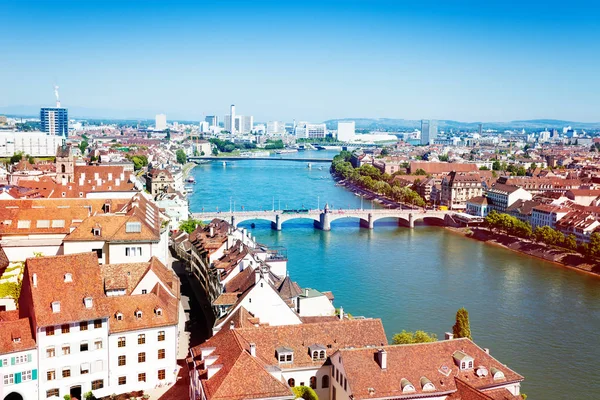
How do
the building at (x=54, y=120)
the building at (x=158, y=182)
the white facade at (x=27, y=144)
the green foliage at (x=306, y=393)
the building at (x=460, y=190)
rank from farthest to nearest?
the building at (x=54, y=120)
the white facade at (x=27, y=144)
the building at (x=460, y=190)
the building at (x=158, y=182)
the green foliage at (x=306, y=393)

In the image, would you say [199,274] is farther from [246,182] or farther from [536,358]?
[246,182]

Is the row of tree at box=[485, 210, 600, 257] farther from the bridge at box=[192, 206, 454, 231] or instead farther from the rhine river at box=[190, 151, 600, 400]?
the bridge at box=[192, 206, 454, 231]

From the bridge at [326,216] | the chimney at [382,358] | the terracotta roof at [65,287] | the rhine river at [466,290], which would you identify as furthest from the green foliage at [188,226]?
the chimney at [382,358]

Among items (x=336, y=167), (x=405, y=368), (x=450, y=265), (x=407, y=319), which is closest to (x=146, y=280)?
(x=405, y=368)

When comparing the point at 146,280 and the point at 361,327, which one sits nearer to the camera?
the point at 361,327

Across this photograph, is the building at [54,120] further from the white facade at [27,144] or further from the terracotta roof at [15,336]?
the terracotta roof at [15,336]

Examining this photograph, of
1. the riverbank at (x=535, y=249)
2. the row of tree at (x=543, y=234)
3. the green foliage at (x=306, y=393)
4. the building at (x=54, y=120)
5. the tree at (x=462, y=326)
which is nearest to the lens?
the green foliage at (x=306, y=393)

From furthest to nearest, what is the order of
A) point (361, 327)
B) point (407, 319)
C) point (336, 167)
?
point (336, 167)
point (407, 319)
point (361, 327)
